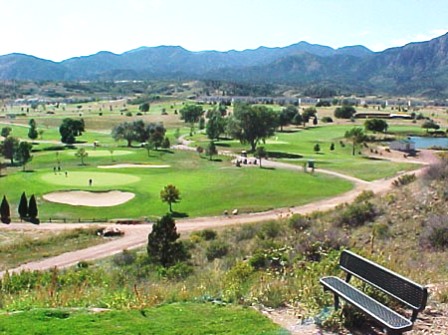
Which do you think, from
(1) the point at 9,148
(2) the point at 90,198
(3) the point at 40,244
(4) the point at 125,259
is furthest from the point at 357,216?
(1) the point at 9,148

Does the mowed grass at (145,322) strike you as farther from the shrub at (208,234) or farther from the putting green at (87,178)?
the putting green at (87,178)

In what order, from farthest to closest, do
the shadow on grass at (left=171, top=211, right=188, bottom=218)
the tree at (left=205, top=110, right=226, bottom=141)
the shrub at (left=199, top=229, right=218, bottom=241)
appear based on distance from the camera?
the tree at (left=205, top=110, right=226, bottom=141) → the shadow on grass at (left=171, top=211, right=188, bottom=218) → the shrub at (left=199, top=229, right=218, bottom=241)

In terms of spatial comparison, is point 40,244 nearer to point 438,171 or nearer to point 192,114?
point 438,171

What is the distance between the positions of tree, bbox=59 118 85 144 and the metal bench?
93097mm

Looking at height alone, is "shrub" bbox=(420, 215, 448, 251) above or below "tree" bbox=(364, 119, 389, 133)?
below

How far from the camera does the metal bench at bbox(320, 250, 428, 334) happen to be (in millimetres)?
7312

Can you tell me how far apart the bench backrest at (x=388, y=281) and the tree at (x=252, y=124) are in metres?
72.9

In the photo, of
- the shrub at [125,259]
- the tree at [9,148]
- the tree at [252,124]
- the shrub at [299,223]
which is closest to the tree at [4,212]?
the shrub at [125,259]

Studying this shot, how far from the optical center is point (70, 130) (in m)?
99.2

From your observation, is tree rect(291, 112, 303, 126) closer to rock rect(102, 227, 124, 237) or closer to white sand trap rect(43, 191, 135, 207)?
white sand trap rect(43, 191, 135, 207)

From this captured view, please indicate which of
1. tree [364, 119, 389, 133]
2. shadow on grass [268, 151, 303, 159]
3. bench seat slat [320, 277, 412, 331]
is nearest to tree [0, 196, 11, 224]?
bench seat slat [320, 277, 412, 331]

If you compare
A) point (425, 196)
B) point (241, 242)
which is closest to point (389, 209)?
point (425, 196)

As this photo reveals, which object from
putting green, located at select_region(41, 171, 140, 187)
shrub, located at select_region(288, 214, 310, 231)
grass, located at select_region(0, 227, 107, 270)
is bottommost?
grass, located at select_region(0, 227, 107, 270)

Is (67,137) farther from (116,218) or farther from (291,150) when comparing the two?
(116,218)
